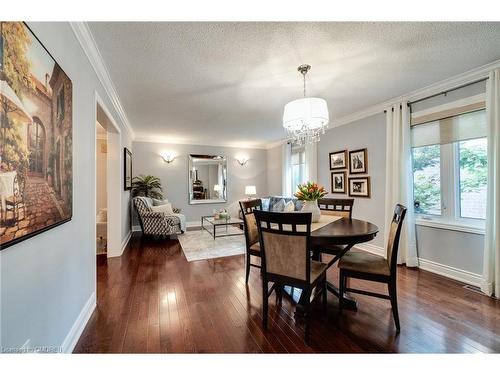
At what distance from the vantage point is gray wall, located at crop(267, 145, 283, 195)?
6.60m

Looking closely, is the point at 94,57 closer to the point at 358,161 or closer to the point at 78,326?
the point at 78,326

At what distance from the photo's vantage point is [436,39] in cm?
194

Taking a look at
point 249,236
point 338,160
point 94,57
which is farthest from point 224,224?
point 94,57

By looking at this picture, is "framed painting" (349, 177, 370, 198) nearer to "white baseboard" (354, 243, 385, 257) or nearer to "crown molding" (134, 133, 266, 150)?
"white baseboard" (354, 243, 385, 257)

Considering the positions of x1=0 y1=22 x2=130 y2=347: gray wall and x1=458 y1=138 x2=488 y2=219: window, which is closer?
x1=0 y1=22 x2=130 y2=347: gray wall

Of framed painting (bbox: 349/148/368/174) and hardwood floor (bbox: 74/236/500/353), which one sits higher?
framed painting (bbox: 349/148/368/174)

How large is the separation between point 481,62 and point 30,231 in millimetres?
4063

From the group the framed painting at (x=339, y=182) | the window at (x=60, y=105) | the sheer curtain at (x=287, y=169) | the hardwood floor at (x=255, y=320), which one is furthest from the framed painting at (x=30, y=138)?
the sheer curtain at (x=287, y=169)

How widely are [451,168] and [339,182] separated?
172cm

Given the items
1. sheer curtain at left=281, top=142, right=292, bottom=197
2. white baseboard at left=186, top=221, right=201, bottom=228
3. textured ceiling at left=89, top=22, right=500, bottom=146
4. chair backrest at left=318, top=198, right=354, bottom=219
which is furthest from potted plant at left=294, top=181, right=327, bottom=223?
white baseboard at left=186, top=221, right=201, bottom=228

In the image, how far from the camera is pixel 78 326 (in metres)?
1.68

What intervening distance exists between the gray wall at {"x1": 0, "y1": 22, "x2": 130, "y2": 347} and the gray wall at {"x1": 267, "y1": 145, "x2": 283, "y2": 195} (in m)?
4.97

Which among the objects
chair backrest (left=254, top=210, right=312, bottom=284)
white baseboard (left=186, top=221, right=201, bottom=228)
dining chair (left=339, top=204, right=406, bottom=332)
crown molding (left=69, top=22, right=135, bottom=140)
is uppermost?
crown molding (left=69, top=22, right=135, bottom=140)
